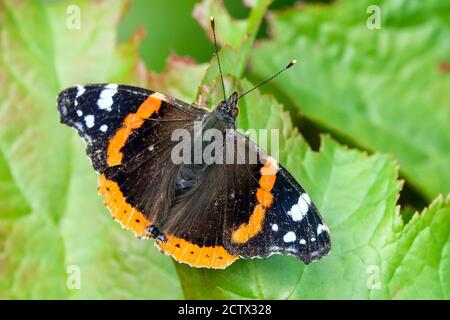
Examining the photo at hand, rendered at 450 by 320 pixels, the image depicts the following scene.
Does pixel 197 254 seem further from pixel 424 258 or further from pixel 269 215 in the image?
pixel 424 258

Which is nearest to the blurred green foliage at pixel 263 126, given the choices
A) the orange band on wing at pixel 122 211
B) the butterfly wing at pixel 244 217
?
the butterfly wing at pixel 244 217

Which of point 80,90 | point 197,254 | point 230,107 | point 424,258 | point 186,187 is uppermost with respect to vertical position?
point 80,90

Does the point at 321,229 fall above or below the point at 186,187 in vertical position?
below

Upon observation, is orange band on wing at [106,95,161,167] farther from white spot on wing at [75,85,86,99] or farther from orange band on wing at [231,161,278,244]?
orange band on wing at [231,161,278,244]

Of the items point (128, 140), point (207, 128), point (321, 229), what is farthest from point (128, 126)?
point (321, 229)

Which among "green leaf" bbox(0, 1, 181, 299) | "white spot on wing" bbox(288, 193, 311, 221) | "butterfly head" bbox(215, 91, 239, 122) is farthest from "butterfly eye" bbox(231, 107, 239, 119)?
"green leaf" bbox(0, 1, 181, 299)
